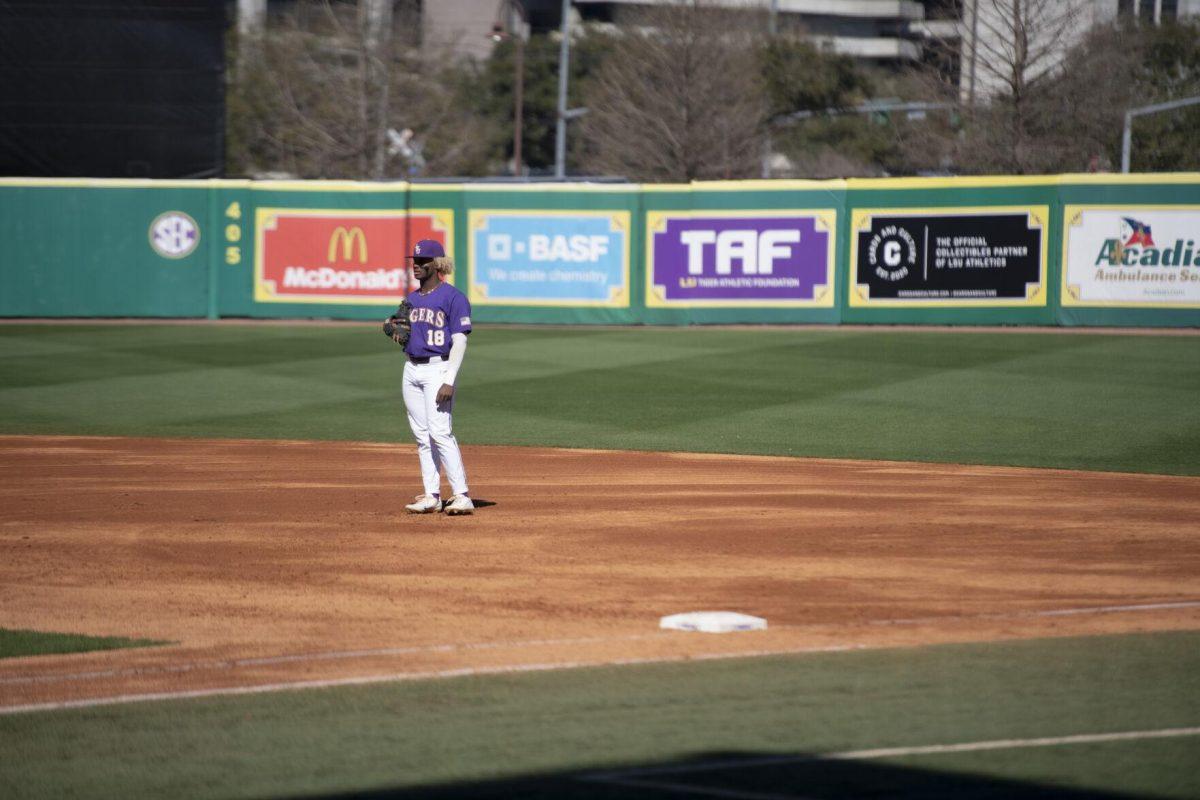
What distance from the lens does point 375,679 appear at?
6844 millimetres

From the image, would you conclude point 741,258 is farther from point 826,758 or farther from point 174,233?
point 826,758

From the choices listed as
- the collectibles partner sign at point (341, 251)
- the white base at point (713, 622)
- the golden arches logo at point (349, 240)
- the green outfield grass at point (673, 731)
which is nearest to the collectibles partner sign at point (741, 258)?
the collectibles partner sign at point (341, 251)

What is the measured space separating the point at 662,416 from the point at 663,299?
1061 cm

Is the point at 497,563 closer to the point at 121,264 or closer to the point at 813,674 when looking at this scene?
the point at 813,674

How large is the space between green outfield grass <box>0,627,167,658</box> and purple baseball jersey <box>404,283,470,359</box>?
361 cm

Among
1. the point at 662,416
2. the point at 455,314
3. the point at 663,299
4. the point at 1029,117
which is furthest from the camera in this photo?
the point at 1029,117

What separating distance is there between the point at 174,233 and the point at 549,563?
21.5 m

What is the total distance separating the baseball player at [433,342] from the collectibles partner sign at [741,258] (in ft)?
56.1

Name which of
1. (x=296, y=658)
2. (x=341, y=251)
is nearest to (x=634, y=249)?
(x=341, y=251)

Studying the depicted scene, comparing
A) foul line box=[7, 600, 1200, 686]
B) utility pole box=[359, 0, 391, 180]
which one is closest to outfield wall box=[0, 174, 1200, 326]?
utility pole box=[359, 0, 391, 180]

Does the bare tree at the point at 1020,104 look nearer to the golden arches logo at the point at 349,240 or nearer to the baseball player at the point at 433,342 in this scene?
the golden arches logo at the point at 349,240

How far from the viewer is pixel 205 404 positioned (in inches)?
746

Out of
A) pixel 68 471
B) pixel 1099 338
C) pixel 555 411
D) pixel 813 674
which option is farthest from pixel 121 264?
pixel 813 674

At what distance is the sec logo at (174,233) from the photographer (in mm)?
29016
